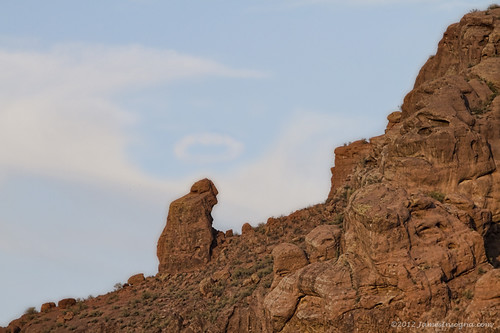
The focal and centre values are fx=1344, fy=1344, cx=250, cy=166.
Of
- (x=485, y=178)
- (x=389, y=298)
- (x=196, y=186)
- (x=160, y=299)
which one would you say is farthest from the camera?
(x=196, y=186)

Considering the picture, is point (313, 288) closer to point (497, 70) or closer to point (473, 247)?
point (473, 247)

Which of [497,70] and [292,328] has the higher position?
[497,70]

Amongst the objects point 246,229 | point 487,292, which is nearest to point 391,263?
point 487,292

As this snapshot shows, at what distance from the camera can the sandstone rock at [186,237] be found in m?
88.5

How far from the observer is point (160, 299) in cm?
8425

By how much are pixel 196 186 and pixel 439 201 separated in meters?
30.3

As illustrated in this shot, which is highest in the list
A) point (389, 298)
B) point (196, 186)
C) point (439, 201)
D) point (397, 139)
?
point (196, 186)

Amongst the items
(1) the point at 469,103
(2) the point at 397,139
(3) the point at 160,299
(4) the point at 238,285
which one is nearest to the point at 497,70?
(1) the point at 469,103

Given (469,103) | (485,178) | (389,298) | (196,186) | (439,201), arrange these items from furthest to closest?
1. (196,186)
2. (469,103)
3. (485,178)
4. (439,201)
5. (389,298)

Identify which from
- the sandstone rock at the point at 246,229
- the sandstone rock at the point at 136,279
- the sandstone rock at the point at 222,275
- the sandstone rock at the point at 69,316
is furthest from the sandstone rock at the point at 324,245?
the sandstone rock at the point at 136,279

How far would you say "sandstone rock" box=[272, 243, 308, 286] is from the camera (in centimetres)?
6888

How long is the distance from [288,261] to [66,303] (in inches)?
1001

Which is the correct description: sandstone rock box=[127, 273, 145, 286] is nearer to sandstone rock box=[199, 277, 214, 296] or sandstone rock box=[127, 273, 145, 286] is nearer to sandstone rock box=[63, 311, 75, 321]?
sandstone rock box=[63, 311, 75, 321]

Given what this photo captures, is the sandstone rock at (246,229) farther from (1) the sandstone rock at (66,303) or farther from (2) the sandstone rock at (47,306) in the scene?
(2) the sandstone rock at (47,306)
